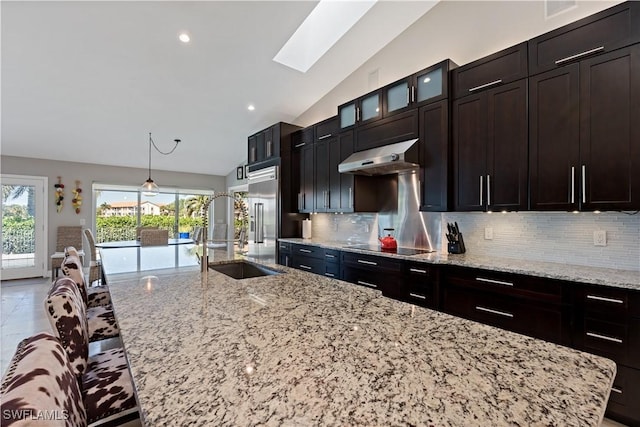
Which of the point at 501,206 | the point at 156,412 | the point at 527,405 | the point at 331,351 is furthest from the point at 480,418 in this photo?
the point at 501,206

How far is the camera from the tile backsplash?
2.15m

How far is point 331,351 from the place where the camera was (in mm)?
842

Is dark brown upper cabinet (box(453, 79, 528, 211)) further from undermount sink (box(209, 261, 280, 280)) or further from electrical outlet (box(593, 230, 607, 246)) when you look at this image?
undermount sink (box(209, 261, 280, 280))

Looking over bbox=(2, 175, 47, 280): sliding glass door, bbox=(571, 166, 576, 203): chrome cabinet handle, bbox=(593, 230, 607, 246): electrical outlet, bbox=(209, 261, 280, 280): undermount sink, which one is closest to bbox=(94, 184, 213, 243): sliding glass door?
bbox=(2, 175, 47, 280): sliding glass door

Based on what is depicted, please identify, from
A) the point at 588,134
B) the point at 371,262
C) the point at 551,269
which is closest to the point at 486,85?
the point at 588,134

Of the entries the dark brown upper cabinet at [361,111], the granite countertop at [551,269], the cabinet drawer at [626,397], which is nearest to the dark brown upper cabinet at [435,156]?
the granite countertop at [551,269]

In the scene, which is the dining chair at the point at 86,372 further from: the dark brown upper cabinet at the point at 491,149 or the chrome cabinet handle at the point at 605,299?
the dark brown upper cabinet at the point at 491,149

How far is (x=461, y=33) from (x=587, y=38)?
1309 millimetres

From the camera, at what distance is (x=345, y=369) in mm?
744

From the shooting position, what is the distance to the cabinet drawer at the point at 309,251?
390cm

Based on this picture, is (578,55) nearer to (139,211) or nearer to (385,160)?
(385,160)

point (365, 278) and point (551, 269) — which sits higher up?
point (551, 269)

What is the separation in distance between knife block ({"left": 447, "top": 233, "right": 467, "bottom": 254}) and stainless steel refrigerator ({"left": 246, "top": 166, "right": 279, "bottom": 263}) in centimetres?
271

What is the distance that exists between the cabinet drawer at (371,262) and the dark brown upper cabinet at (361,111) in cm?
166
